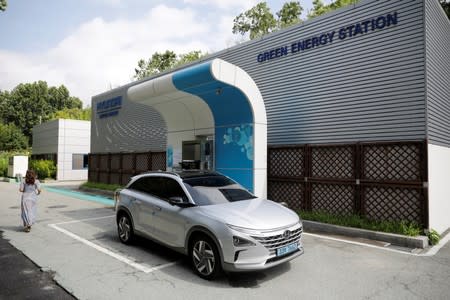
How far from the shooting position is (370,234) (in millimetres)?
6938

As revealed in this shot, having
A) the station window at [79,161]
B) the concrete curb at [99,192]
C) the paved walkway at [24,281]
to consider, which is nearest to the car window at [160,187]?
the paved walkway at [24,281]

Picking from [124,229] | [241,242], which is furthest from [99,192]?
[241,242]

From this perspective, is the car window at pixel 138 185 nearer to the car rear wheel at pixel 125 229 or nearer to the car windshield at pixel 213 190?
the car rear wheel at pixel 125 229

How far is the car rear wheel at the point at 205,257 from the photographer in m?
4.42

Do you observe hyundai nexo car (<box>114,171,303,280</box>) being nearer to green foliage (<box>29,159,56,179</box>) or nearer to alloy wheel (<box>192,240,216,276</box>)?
alloy wheel (<box>192,240,216,276</box>)

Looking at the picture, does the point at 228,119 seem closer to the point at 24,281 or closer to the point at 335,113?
the point at 335,113

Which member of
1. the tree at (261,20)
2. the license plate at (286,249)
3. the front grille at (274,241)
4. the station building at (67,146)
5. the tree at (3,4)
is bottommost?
the license plate at (286,249)

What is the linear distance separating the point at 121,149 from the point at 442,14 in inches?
614

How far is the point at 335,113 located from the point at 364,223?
3.16 meters

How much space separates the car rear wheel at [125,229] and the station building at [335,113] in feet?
11.5

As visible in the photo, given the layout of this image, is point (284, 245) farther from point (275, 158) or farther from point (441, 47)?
point (441, 47)

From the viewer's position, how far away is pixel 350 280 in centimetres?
457

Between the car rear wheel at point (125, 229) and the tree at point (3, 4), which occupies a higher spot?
the tree at point (3, 4)

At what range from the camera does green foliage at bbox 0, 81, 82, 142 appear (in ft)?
202
